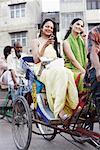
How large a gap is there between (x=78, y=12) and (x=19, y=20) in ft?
19.1

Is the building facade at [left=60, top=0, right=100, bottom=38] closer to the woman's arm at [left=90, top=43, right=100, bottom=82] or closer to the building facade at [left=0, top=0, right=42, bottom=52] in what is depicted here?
the building facade at [left=0, top=0, right=42, bottom=52]

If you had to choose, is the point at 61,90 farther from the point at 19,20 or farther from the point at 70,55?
the point at 19,20

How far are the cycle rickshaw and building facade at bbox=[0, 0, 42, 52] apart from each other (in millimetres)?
33083

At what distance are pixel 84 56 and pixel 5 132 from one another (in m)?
2.38

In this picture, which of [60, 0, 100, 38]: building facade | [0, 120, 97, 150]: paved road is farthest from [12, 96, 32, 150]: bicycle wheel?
[60, 0, 100, 38]: building facade

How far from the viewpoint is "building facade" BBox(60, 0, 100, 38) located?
38.8 m

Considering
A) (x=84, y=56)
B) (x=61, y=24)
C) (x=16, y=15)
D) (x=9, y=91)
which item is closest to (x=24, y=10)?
(x=16, y=15)

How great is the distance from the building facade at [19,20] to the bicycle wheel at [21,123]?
33021 mm

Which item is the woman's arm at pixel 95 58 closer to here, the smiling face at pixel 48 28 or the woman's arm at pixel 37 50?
the woman's arm at pixel 37 50

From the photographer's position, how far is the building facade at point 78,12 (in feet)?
127

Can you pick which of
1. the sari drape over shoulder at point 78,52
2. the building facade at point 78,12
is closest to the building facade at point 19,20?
the building facade at point 78,12

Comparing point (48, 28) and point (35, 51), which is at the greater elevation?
point (48, 28)

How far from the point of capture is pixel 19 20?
40.1 m

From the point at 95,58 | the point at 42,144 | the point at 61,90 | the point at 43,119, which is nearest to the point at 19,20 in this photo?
the point at 42,144
